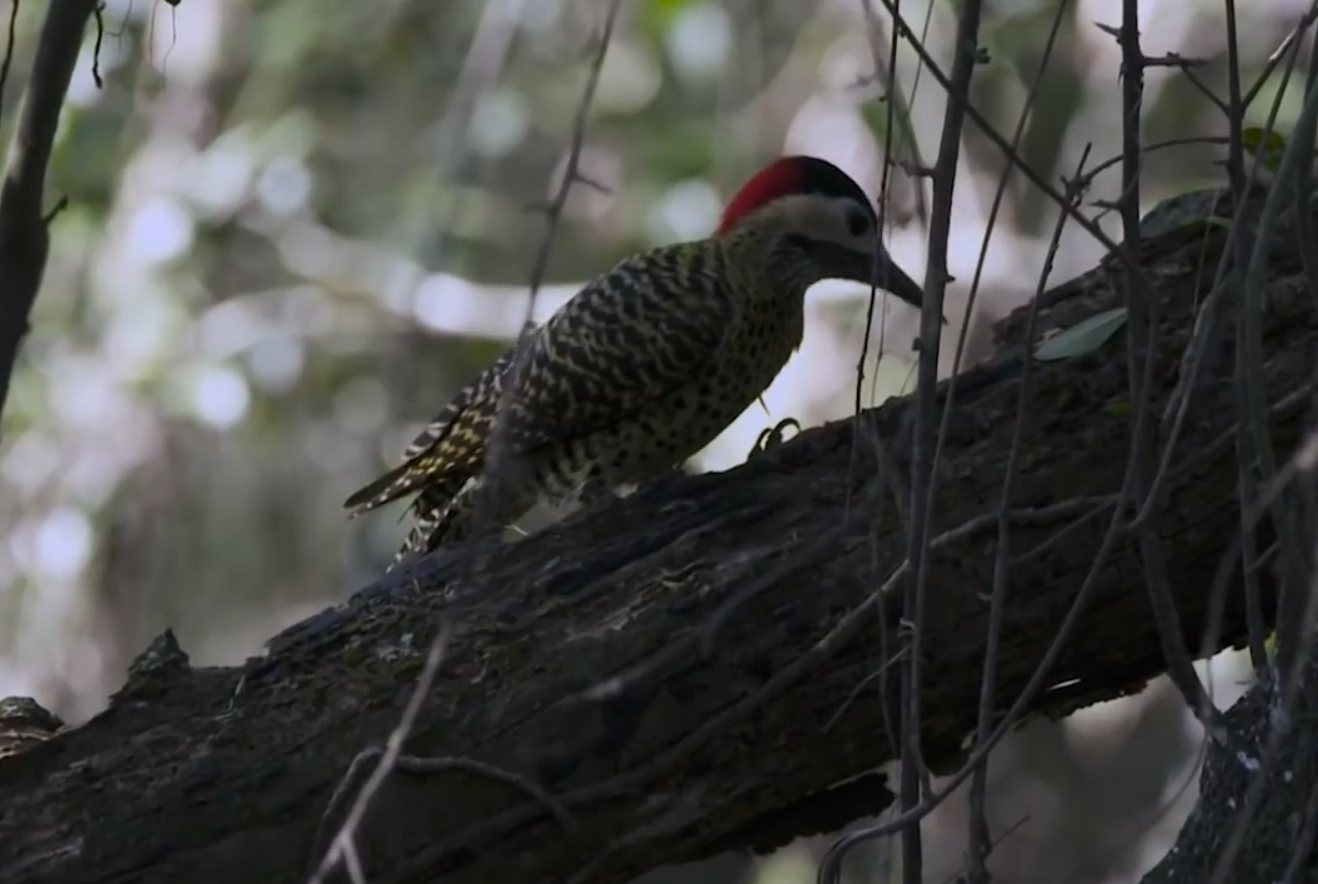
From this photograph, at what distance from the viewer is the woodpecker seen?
3.65 m

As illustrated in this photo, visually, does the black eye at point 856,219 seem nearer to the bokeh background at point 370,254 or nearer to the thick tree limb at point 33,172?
the bokeh background at point 370,254

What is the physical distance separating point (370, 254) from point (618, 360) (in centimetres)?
292

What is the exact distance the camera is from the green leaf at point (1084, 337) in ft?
8.47

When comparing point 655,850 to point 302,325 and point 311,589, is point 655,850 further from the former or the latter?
point 311,589

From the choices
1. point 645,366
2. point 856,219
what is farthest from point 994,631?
point 856,219

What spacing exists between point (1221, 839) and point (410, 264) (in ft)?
14.4

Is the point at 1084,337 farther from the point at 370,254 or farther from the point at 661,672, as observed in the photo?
the point at 370,254

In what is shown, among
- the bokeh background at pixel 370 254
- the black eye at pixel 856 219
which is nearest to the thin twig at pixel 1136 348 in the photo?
the black eye at pixel 856 219

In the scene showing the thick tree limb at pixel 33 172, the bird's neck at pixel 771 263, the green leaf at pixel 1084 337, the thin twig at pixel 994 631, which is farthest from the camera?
the bird's neck at pixel 771 263

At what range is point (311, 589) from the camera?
688 cm

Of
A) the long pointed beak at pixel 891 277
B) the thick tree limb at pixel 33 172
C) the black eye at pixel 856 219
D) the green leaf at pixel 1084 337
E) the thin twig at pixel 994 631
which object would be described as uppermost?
the black eye at pixel 856 219

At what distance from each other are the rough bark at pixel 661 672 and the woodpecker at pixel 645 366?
86 cm

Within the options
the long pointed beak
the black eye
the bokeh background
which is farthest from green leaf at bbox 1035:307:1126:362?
the bokeh background

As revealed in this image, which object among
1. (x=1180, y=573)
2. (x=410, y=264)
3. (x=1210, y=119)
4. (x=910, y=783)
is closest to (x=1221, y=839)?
(x=910, y=783)
